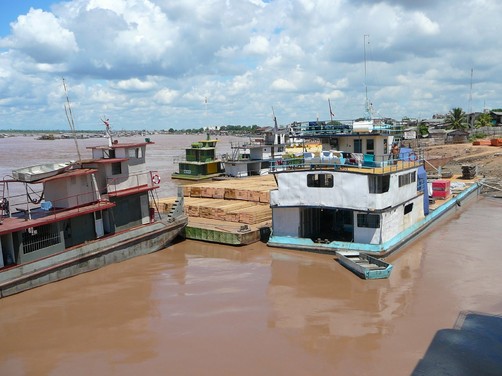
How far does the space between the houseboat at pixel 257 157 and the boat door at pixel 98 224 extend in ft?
87.7

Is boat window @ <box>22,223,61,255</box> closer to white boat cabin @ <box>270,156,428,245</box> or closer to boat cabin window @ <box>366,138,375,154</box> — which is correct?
white boat cabin @ <box>270,156,428,245</box>

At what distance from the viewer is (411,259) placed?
2080cm

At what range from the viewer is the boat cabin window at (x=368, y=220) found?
2019cm

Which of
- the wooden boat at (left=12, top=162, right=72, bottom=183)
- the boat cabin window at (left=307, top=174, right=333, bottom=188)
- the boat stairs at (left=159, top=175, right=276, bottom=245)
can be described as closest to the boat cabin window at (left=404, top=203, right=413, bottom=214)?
the boat cabin window at (left=307, top=174, right=333, bottom=188)

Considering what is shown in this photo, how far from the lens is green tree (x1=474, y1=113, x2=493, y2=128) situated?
295ft

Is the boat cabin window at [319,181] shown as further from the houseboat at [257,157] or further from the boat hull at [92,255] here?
the houseboat at [257,157]

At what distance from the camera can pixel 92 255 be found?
19.4 meters

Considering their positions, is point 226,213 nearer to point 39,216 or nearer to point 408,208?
point 408,208

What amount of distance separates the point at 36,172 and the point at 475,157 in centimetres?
4880

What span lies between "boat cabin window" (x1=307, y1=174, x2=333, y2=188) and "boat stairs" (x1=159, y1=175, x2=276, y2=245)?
400cm

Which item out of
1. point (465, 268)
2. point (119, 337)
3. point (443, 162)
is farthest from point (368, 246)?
point (443, 162)

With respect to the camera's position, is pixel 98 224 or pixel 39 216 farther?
pixel 98 224

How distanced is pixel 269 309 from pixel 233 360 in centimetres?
359

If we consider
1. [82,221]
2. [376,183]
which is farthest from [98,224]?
[376,183]
